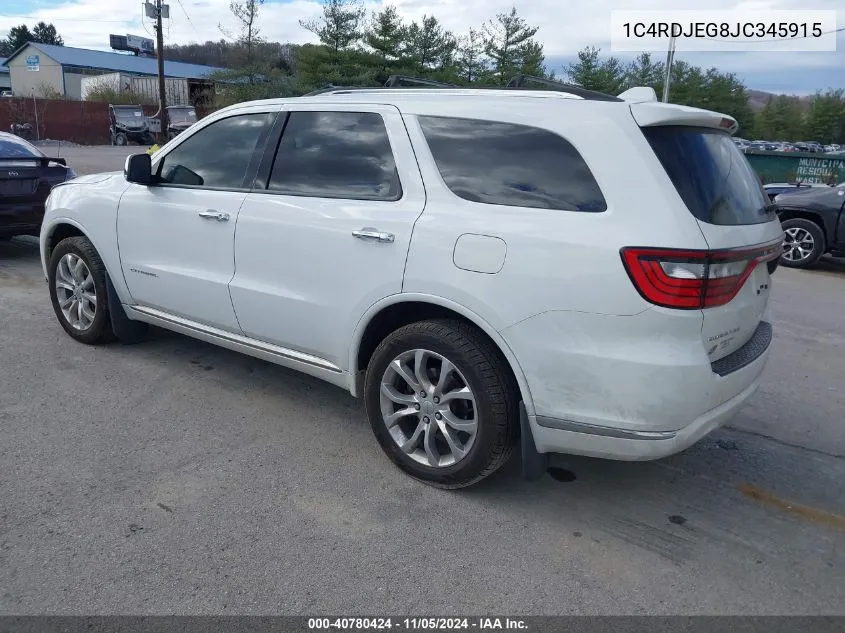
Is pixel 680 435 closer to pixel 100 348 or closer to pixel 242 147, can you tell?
pixel 242 147

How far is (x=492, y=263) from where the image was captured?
294cm

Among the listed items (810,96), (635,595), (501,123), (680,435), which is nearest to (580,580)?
(635,595)

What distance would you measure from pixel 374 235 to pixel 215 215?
121 cm

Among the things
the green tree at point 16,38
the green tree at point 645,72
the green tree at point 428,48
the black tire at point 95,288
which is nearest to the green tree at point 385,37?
the green tree at point 428,48

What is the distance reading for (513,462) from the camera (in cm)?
369

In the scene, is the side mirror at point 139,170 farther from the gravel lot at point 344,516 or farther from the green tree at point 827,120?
the green tree at point 827,120

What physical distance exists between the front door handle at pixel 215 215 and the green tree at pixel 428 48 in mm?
31210

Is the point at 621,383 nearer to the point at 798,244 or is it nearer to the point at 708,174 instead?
the point at 708,174

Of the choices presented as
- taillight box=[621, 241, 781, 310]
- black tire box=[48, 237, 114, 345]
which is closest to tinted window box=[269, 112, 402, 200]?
taillight box=[621, 241, 781, 310]

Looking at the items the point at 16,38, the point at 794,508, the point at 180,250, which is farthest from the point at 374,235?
the point at 16,38

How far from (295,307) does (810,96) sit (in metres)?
89.4

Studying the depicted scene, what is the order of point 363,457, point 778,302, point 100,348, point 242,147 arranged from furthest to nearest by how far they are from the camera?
point 778,302 → point 100,348 → point 242,147 → point 363,457

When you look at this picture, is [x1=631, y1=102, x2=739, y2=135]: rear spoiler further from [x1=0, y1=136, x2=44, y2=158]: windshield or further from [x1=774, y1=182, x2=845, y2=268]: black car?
[x1=0, y1=136, x2=44, y2=158]: windshield

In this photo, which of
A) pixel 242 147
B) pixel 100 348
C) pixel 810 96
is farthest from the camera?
pixel 810 96
